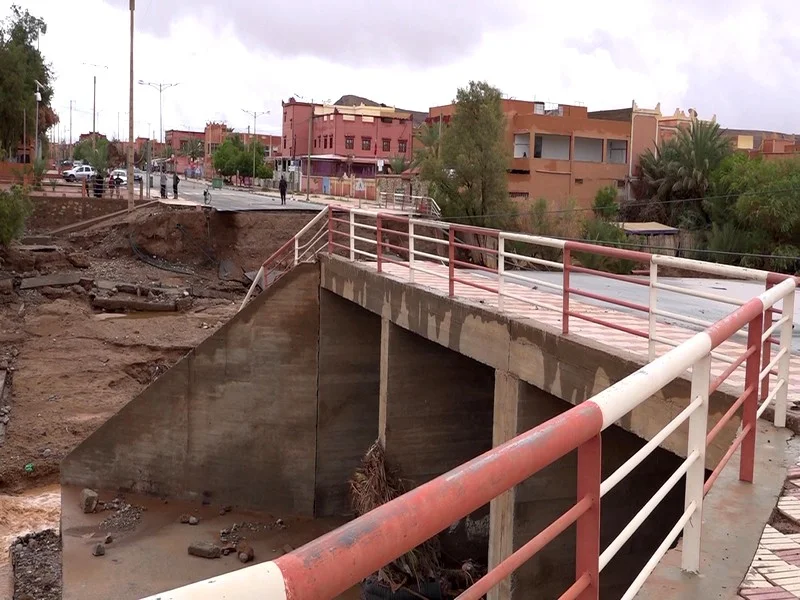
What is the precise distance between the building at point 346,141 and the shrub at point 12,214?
4680cm

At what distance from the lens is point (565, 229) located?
37406 mm

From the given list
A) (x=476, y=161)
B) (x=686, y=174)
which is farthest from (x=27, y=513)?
(x=686, y=174)

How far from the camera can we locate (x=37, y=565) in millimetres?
14805

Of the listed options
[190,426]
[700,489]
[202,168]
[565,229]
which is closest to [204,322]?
[190,426]

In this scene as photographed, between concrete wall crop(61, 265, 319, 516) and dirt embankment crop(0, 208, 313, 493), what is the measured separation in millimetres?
3014

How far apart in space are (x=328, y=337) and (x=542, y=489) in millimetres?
7716

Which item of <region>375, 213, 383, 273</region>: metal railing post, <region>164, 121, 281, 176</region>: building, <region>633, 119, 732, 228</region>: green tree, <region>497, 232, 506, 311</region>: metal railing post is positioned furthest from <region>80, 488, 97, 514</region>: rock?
<region>164, 121, 281, 176</region>: building

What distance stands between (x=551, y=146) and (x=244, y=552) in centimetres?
4070

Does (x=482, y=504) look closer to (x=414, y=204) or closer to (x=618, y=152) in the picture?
(x=414, y=204)

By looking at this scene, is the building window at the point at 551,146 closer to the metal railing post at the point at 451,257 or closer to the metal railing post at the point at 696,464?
the metal railing post at the point at 451,257

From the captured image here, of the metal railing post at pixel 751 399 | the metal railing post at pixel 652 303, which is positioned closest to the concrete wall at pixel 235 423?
the metal railing post at pixel 652 303

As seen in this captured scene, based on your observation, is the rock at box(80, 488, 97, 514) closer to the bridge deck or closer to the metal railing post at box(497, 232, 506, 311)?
the bridge deck

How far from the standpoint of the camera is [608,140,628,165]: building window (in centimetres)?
5372

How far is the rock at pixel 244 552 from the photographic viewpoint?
14500 millimetres
